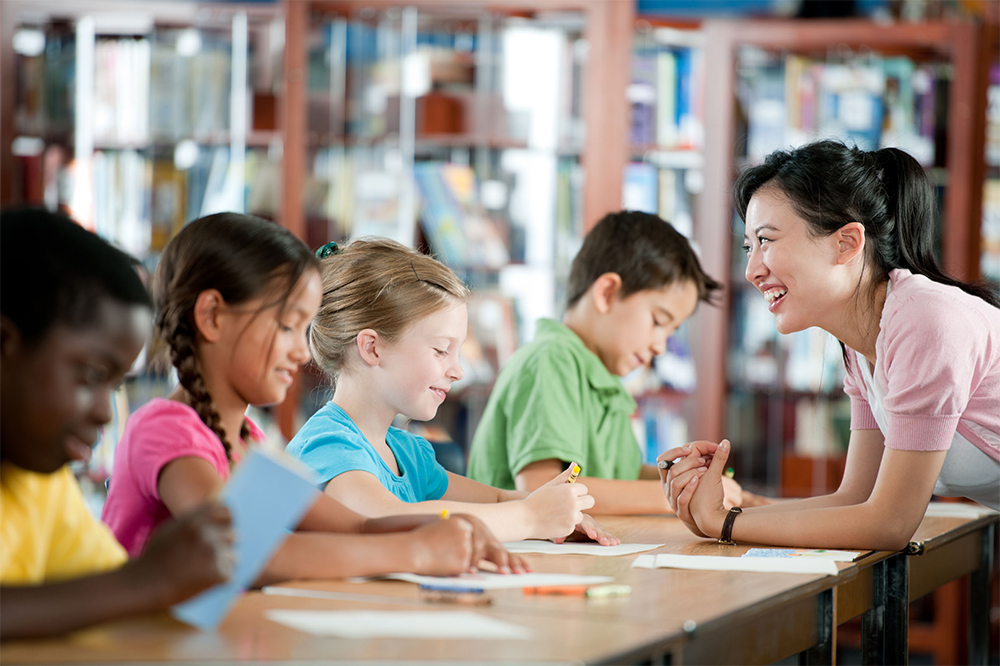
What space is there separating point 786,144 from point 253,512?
3.02 metres

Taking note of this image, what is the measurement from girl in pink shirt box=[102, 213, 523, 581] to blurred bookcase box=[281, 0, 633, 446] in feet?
7.07

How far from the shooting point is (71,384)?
96cm

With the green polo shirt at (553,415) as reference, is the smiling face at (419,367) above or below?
above

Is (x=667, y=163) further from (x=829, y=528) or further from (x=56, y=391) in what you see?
(x=56, y=391)

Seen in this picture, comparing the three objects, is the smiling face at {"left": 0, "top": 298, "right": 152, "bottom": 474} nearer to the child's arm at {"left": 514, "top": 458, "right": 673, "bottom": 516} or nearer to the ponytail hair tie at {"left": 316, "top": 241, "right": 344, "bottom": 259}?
the ponytail hair tie at {"left": 316, "top": 241, "right": 344, "bottom": 259}

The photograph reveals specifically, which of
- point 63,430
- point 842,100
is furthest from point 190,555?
point 842,100

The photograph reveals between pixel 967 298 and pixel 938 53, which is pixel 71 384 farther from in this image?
pixel 938 53

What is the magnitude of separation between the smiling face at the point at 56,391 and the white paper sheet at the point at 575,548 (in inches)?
28.2

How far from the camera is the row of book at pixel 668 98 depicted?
3627 mm

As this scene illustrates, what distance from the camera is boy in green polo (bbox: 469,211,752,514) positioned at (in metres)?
2.02

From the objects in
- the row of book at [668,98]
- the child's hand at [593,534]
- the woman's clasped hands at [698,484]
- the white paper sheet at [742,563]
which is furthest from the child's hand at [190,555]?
the row of book at [668,98]

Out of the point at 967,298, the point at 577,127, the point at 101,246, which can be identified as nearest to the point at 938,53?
the point at 577,127

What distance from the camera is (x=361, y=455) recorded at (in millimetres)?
1569

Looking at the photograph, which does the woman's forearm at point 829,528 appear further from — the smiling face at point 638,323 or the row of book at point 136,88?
the row of book at point 136,88
